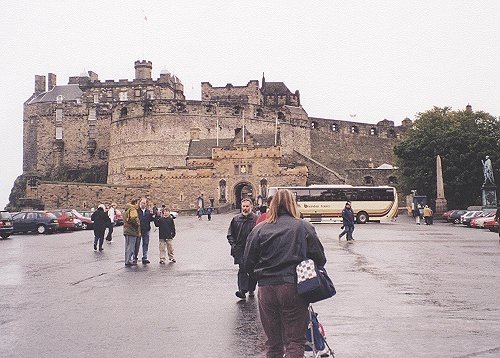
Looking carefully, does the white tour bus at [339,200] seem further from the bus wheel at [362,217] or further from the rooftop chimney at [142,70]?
the rooftop chimney at [142,70]

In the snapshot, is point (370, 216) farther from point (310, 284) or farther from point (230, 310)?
point (310, 284)

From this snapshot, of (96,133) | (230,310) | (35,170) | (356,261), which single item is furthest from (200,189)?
(230,310)

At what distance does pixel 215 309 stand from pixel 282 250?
369cm

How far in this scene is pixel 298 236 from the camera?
5047mm

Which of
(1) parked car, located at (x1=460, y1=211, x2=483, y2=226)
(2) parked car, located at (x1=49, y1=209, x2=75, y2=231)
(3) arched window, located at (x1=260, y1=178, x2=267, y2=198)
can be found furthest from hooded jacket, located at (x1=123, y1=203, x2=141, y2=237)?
(3) arched window, located at (x1=260, y1=178, x2=267, y2=198)

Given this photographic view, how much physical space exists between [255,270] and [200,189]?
174ft

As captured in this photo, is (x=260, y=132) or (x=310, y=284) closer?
(x=310, y=284)

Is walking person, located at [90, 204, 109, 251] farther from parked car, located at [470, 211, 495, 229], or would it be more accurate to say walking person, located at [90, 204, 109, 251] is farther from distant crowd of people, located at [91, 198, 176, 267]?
parked car, located at [470, 211, 495, 229]

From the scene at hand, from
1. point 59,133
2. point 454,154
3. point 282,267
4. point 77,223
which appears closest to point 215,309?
point 282,267

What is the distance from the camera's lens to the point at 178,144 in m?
67.1

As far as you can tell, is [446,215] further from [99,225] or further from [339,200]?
[99,225]

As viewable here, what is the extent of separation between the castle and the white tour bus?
12.5 metres

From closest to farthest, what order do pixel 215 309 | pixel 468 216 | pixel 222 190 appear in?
pixel 215 309 → pixel 468 216 → pixel 222 190

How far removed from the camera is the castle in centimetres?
5803
